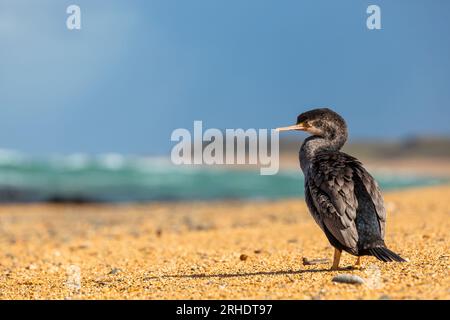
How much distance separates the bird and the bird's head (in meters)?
0.22

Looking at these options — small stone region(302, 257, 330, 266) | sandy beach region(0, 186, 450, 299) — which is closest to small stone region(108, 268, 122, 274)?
sandy beach region(0, 186, 450, 299)

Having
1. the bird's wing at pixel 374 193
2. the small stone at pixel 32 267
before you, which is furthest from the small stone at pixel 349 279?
the small stone at pixel 32 267

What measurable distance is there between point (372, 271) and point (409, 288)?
968mm

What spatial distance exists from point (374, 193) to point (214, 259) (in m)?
2.85

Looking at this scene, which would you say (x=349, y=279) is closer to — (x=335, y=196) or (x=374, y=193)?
(x=335, y=196)

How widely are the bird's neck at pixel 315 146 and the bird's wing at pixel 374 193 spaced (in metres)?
0.53

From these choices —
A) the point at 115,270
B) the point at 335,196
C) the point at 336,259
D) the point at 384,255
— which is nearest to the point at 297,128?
the point at 335,196

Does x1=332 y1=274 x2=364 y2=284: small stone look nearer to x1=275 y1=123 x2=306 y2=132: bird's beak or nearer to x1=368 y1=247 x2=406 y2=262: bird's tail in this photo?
x1=368 y1=247 x2=406 y2=262: bird's tail

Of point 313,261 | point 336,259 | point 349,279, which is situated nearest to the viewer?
point 349,279

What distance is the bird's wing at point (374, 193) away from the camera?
590 centimetres

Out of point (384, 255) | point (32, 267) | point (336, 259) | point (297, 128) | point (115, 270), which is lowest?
point (32, 267)

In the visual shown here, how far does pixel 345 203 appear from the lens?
588 cm
